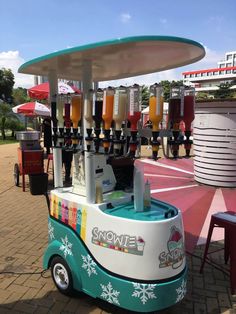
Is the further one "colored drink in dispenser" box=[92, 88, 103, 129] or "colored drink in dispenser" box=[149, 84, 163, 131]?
"colored drink in dispenser" box=[92, 88, 103, 129]

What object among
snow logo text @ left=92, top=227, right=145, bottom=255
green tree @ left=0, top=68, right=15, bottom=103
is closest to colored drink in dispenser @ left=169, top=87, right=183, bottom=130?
snow logo text @ left=92, top=227, right=145, bottom=255

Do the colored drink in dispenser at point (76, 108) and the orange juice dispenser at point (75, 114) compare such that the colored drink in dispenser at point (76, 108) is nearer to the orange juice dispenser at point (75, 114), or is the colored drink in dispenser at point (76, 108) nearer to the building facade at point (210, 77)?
the orange juice dispenser at point (75, 114)

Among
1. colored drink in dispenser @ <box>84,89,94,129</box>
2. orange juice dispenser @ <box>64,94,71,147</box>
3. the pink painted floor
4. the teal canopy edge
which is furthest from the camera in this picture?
the pink painted floor

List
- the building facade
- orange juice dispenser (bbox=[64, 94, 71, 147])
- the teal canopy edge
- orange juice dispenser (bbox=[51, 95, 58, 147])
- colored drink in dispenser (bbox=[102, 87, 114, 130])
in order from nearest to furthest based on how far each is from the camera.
Answer: the teal canopy edge → colored drink in dispenser (bbox=[102, 87, 114, 130]) → orange juice dispenser (bbox=[64, 94, 71, 147]) → orange juice dispenser (bbox=[51, 95, 58, 147]) → the building facade

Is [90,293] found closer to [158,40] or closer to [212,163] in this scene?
[158,40]

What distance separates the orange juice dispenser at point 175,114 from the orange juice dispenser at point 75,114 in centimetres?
97

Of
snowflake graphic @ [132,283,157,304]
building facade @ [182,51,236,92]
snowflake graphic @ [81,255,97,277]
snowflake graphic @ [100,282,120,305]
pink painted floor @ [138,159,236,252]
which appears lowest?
pink painted floor @ [138,159,236,252]

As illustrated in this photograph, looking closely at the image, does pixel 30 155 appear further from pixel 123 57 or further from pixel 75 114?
pixel 123 57

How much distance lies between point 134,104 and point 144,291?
170 centimetres

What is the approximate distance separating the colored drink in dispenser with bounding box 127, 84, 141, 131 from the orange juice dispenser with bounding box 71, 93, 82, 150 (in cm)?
76

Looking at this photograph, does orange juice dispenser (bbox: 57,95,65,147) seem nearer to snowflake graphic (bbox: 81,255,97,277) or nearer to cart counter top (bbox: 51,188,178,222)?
cart counter top (bbox: 51,188,178,222)

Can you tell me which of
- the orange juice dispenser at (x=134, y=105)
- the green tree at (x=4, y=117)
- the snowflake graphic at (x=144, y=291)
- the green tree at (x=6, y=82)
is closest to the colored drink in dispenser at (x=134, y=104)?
the orange juice dispenser at (x=134, y=105)

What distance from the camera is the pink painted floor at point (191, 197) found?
540 cm

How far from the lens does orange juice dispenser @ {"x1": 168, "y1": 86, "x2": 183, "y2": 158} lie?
3078mm
